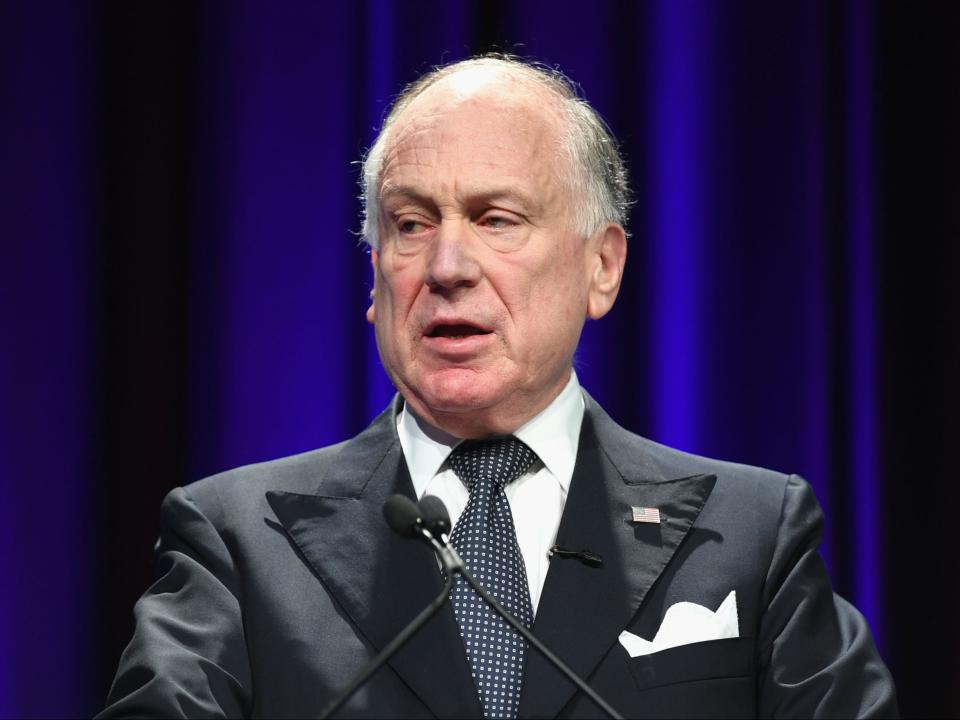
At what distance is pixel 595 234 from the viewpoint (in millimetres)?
1985

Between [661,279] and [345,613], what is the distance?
49.3 inches

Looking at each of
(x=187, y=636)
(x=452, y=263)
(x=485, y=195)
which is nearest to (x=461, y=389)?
(x=452, y=263)

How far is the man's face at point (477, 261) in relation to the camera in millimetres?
1803

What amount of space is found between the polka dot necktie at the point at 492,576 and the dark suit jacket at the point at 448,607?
26 mm

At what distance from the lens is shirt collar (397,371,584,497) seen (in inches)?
73.9

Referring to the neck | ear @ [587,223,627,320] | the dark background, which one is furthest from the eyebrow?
the dark background

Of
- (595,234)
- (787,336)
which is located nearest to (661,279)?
(787,336)

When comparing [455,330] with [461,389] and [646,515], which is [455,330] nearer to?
[461,389]

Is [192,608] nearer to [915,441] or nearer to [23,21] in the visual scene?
[23,21]

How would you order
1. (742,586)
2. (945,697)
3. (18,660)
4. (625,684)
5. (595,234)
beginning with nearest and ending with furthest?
(625,684)
(742,586)
(595,234)
(18,660)
(945,697)

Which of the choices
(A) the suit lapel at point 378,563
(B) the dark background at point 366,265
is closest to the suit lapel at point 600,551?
(A) the suit lapel at point 378,563

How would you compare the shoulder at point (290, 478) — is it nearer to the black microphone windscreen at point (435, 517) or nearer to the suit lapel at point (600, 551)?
the suit lapel at point (600, 551)

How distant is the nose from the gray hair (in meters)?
0.16

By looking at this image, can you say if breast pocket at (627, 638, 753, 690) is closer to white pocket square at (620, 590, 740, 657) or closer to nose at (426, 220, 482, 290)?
white pocket square at (620, 590, 740, 657)
